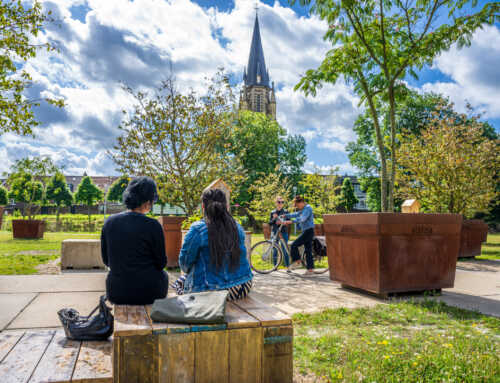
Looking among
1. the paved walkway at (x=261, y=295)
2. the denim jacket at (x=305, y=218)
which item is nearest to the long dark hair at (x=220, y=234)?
the paved walkway at (x=261, y=295)

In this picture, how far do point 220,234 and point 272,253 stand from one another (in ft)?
20.7

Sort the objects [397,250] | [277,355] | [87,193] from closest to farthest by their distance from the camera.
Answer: [277,355], [397,250], [87,193]

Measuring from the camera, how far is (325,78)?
25.0 feet

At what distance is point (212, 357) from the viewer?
7.50 ft

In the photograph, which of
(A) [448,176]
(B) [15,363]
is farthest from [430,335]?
(A) [448,176]

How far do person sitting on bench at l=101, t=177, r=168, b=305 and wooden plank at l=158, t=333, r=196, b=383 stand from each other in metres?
0.95

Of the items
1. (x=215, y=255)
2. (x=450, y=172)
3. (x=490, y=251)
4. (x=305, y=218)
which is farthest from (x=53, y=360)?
(x=490, y=251)

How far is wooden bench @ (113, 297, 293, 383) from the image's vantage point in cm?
216

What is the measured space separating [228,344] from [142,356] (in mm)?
480

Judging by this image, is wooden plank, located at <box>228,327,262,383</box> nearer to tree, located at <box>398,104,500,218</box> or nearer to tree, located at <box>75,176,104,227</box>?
tree, located at <box>398,104,500,218</box>

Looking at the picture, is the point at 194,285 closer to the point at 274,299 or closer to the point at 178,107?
the point at 274,299

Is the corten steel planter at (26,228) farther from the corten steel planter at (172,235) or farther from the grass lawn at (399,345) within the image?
the grass lawn at (399,345)

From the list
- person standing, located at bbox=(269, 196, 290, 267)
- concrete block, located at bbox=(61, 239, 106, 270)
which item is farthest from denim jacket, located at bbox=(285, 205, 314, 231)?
concrete block, located at bbox=(61, 239, 106, 270)

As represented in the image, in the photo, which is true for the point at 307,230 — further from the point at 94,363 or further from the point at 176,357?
the point at 176,357
